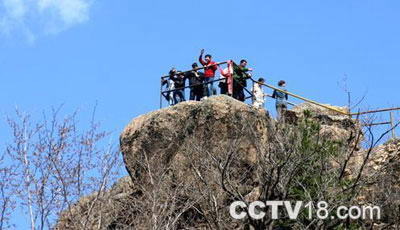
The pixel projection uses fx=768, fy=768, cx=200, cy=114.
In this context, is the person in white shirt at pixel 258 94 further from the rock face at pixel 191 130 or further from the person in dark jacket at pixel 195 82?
the person in dark jacket at pixel 195 82

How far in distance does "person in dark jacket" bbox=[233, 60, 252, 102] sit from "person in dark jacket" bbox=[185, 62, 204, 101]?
1.00 metres

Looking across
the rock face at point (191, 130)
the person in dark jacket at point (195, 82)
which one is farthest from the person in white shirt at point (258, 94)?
the person in dark jacket at point (195, 82)

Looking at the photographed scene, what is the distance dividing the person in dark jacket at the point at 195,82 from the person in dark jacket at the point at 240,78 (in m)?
1.00

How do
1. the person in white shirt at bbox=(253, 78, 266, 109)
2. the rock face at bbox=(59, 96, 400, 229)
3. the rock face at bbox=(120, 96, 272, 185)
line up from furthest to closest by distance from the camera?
the person in white shirt at bbox=(253, 78, 266, 109) < the rock face at bbox=(120, 96, 272, 185) < the rock face at bbox=(59, 96, 400, 229)

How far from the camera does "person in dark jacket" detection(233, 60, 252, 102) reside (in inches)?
899

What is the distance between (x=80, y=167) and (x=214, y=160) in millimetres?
3460

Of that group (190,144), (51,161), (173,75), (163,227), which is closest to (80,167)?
(51,161)

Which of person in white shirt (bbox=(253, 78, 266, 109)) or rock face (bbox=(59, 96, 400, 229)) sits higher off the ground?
person in white shirt (bbox=(253, 78, 266, 109))

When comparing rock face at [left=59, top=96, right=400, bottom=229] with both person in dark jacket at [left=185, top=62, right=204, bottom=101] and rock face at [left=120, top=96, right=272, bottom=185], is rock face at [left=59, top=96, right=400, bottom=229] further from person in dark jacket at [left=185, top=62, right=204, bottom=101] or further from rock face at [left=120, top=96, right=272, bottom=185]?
person in dark jacket at [left=185, top=62, right=204, bottom=101]

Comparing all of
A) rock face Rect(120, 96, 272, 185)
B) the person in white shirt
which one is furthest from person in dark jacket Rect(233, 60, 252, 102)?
rock face Rect(120, 96, 272, 185)

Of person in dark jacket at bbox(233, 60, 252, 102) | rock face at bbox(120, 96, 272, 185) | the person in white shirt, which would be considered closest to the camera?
rock face at bbox(120, 96, 272, 185)

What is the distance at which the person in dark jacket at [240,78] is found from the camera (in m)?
22.8

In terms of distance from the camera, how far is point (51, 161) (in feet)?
52.9

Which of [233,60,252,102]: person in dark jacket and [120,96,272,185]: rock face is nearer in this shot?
[120,96,272,185]: rock face
